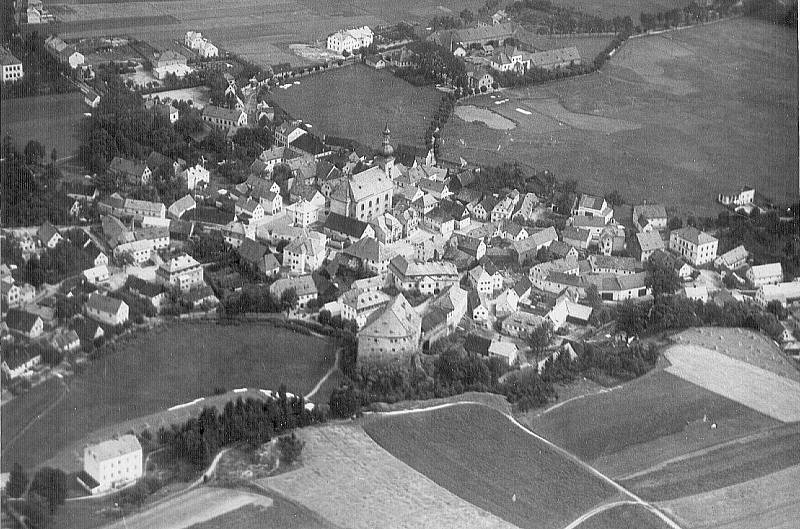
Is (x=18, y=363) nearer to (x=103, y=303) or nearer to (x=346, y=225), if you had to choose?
(x=103, y=303)

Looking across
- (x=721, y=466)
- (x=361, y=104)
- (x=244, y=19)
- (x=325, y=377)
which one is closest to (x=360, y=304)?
(x=325, y=377)

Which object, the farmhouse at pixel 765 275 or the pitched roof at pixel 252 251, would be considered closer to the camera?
the pitched roof at pixel 252 251

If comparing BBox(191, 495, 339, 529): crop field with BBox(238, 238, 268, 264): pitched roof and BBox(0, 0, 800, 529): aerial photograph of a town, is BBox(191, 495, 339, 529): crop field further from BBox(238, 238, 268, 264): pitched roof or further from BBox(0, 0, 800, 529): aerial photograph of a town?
BBox(238, 238, 268, 264): pitched roof

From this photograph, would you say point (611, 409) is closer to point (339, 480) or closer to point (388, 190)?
point (339, 480)

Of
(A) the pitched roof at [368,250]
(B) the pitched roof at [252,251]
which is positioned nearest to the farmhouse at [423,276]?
(A) the pitched roof at [368,250]

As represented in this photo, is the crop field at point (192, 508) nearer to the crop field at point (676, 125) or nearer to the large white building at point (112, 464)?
the large white building at point (112, 464)

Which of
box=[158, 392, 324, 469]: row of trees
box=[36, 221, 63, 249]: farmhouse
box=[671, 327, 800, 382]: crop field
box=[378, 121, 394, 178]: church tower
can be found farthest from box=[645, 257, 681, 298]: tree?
box=[36, 221, 63, 249]: farmhouse
